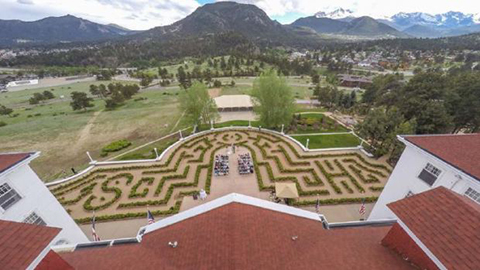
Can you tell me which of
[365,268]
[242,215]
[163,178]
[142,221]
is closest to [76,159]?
[163,178]

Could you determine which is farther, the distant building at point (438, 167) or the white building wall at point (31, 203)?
the white building wall at point (31, 203)

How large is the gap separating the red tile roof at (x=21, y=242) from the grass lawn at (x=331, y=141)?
3046 cm

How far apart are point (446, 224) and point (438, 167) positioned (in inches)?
269

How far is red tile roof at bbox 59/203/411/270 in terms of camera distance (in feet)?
27.6

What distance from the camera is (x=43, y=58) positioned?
168 meters

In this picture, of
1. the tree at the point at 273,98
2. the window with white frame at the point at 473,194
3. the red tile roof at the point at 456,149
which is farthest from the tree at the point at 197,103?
the window with white frame at the point at 473,194

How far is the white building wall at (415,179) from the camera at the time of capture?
11128mm

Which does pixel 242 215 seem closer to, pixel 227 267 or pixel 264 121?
Result: pixel 227 267

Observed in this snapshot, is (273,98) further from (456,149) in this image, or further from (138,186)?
(138,186)

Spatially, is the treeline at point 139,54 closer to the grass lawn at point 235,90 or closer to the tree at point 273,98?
Result: the grass lawn at point 235,90

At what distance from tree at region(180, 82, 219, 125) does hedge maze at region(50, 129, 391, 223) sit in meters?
9.02

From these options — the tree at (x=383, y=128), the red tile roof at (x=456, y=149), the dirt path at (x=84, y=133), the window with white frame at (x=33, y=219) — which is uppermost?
the red tile roof at (x=456, y=149)

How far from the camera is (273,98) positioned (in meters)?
32.9

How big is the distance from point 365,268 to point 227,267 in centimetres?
587
